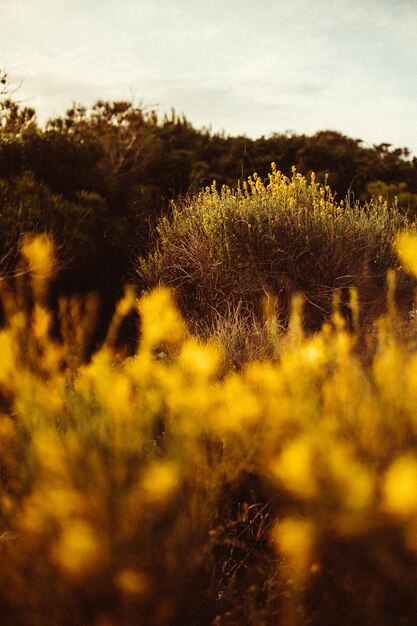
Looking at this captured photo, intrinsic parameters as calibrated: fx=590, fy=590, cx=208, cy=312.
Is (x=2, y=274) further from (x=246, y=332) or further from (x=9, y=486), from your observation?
(x=9, y=486)

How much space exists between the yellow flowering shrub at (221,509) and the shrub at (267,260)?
9.58ft

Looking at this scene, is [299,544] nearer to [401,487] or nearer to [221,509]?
[401,487]

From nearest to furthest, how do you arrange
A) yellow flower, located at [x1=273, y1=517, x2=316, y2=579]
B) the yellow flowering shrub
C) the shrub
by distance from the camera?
the yellow flowering shrub → yellow flower, located at [x1=273, y1=517, x2=316, y2=579] → the shrub

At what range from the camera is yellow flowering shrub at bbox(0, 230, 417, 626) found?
1.70m

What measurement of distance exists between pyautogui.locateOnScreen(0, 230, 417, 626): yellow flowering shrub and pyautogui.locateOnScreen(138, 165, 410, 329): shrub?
292cm

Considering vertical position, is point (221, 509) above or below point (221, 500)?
below

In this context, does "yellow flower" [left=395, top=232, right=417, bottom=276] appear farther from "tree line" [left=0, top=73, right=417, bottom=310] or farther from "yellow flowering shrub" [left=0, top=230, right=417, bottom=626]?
"yellow flowering shrub" [left=0, top=230, right=417, bottom=626]

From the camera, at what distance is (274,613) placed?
5.53 feet

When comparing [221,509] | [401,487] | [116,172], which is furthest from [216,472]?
[116,172]

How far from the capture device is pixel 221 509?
7.58 feet

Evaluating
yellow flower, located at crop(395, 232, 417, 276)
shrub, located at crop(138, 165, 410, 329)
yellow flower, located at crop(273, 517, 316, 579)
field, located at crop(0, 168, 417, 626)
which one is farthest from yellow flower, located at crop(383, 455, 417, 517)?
yellow flower, located at crop(395, 232, 417, 276)

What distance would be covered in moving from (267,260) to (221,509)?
378 cm

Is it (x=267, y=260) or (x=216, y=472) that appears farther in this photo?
(x=267, y=260)

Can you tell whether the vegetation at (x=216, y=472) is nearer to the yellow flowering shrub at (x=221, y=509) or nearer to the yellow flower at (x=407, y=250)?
the yellow flowering shrub at (x=221, y=509)
